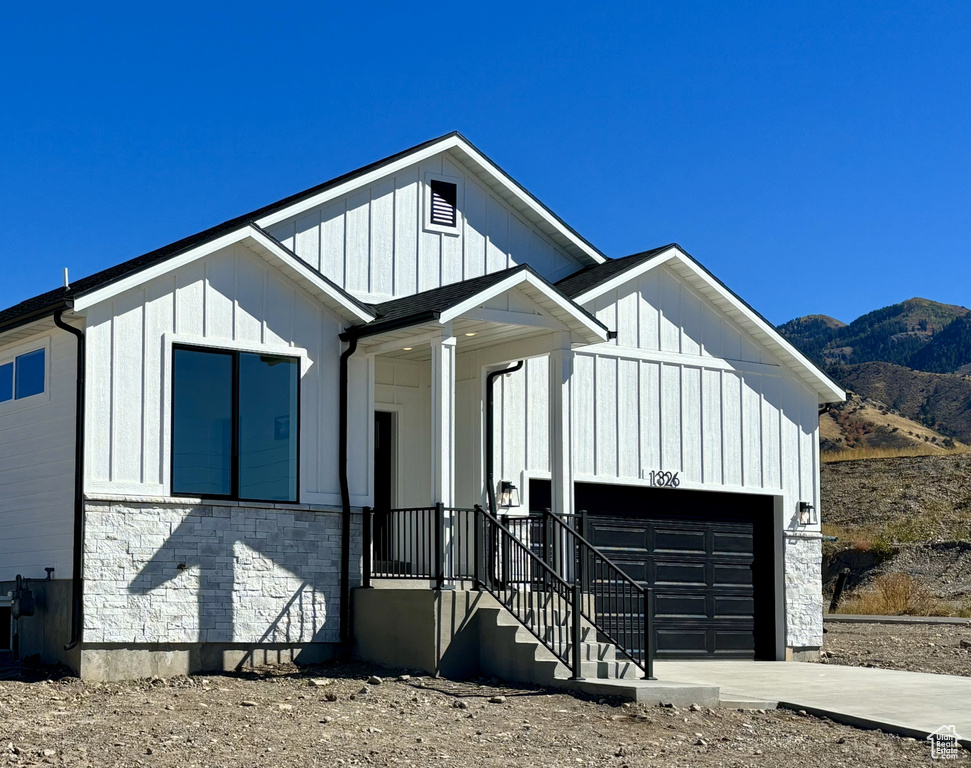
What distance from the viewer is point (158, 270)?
45.6ft

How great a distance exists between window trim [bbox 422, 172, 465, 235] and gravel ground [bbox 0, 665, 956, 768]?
6.62 m

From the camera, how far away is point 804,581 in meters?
18.8

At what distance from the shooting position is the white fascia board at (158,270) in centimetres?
1342

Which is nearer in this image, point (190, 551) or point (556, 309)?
point (190, 551)

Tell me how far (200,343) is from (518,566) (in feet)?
14.2

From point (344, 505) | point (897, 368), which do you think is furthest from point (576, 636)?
point (897, 368)

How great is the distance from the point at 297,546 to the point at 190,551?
126cm

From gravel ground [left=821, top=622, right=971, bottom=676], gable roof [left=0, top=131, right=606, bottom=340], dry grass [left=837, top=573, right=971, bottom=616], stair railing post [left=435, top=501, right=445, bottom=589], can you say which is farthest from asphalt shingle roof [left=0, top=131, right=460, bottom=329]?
dry grass [left=837, top=573, right=971, bottom=616]

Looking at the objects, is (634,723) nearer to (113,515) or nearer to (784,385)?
(113,515)

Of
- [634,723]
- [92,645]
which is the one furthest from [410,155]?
[634,723]

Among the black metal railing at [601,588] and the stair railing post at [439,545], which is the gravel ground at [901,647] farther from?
the stair railing post at [439,545]

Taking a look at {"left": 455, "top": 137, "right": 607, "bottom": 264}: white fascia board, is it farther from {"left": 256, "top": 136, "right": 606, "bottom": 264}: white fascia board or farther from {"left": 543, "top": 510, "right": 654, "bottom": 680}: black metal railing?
{"left": 543, "top": 510, "right": 654, "bottom": 680}: black metal railing

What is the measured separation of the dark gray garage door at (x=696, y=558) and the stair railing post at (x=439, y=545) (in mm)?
3372

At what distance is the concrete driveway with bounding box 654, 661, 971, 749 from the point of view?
11.6 meters
